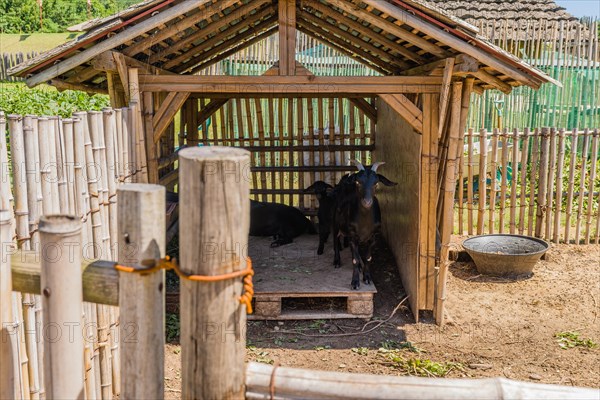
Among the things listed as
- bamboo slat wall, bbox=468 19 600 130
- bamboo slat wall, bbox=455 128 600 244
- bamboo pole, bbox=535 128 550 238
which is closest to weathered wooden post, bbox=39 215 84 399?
bamboo slat wall, bbox=455 128 600 244

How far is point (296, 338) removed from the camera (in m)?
7.07

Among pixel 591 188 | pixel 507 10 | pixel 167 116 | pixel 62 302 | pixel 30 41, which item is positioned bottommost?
pixel 591 188

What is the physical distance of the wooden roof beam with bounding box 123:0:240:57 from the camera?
6.31 meters

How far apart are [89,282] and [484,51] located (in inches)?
197

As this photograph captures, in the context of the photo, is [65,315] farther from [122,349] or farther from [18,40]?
[18,40]

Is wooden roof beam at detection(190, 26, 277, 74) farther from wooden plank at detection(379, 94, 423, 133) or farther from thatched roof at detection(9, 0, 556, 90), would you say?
wooden plank at detection(379, 94, 423, 133)

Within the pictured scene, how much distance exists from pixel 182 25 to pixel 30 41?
3525 cm

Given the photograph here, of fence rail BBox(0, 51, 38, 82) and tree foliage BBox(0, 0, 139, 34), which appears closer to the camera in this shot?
fence rail BBox(0, 51, 38, 82)

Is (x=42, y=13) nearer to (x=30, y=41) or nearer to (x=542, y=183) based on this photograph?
(x=30, y=41)

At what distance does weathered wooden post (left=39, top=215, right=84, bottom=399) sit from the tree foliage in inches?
1656

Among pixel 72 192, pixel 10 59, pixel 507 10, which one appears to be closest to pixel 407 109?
pixel 72 192

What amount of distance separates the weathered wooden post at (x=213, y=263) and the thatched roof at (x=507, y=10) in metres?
15.1

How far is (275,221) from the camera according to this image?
994 cm

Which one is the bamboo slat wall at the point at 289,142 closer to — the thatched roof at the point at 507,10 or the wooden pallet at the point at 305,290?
the wooden pallet at the point at 305,290
